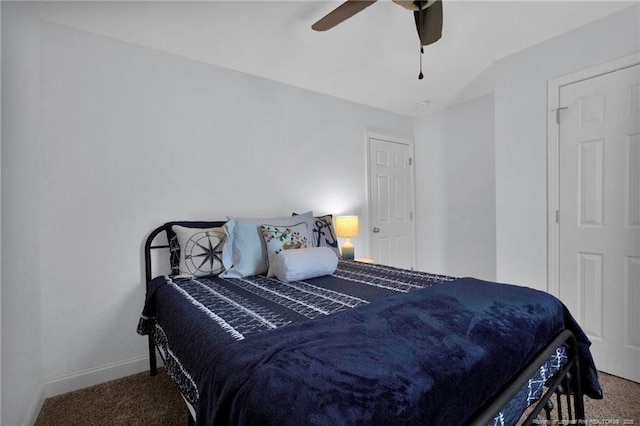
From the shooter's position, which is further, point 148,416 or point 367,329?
point 148,416

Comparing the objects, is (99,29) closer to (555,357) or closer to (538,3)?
(538,3)

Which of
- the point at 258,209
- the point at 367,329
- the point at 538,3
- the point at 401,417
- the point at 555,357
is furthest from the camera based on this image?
the point at 258,209

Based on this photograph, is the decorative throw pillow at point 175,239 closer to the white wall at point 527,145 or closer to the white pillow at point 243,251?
the white pillow at point 243,251

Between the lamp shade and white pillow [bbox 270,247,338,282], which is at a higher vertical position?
the lamp shade

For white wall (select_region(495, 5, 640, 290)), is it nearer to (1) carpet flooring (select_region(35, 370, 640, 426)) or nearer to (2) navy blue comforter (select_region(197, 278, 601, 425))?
(1) carpet flooring (select_region(35, 370, 640, 426))

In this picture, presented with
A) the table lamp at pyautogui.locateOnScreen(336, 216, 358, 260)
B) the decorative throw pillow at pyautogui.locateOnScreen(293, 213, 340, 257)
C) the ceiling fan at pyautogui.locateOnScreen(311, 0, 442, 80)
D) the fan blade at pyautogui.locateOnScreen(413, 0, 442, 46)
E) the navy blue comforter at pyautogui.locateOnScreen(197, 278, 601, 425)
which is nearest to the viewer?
the navy blue comforter at pyautogui.locateOnScreen(197, 278, 601, 425)

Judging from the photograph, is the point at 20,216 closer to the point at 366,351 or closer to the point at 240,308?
the point at 240,308

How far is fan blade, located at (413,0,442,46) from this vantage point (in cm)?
175

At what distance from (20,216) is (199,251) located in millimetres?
924

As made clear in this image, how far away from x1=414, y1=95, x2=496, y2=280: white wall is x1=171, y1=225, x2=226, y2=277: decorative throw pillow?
9.34ft

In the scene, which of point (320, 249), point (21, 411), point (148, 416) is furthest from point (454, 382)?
point (21, 411)

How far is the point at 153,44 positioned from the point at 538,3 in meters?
2.65

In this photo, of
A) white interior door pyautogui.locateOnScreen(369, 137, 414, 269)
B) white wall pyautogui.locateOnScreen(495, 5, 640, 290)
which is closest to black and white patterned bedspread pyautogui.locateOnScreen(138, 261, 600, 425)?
white wall pyautogui.locateOnScreen(495, 5, 640, 290)

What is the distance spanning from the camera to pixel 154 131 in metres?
2.38
